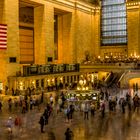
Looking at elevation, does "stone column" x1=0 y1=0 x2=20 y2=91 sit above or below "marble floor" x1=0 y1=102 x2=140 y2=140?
above

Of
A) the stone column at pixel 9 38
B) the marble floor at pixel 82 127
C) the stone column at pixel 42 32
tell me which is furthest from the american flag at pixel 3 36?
the stone column at pixel 42 32

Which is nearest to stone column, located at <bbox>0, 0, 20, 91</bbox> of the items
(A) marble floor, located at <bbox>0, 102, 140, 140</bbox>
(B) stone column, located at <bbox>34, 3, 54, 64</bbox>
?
(B) stone column, located at <bbox>34, 3, 54, 64</bbox>

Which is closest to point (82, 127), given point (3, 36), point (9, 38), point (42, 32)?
point (3, 36)

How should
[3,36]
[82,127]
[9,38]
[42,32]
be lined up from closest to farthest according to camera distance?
[82,127] < [3,36] < [9,38] < [42,32]

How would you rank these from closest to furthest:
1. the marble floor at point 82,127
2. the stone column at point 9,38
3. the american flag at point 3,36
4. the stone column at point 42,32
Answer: the marble floor at point 82,127 → the american flag at point 3,36 → the stone column at point 9,38 → the stone column at point 42,32

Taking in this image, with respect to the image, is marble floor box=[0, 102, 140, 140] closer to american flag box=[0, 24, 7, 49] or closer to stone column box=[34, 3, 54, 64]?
american flag box=[0, 24, 7, 49]

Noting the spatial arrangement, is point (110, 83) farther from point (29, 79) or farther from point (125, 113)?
point (125, 113)

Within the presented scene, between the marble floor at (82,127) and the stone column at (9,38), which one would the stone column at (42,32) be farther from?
the marble floor at (82,127)

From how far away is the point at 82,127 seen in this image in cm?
2234

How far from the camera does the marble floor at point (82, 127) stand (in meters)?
19.6

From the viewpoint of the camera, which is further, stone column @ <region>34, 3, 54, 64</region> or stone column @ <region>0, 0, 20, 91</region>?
stone column @ <region>34, 3, 54, 64</region>

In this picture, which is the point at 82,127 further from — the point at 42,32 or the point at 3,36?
the point at 42,32

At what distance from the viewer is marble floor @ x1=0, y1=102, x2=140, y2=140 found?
19562 millimetres

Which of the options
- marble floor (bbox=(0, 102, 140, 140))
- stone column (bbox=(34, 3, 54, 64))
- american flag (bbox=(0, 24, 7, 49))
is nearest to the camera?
marble floor (bbox=(0, 102, 140, 140))
